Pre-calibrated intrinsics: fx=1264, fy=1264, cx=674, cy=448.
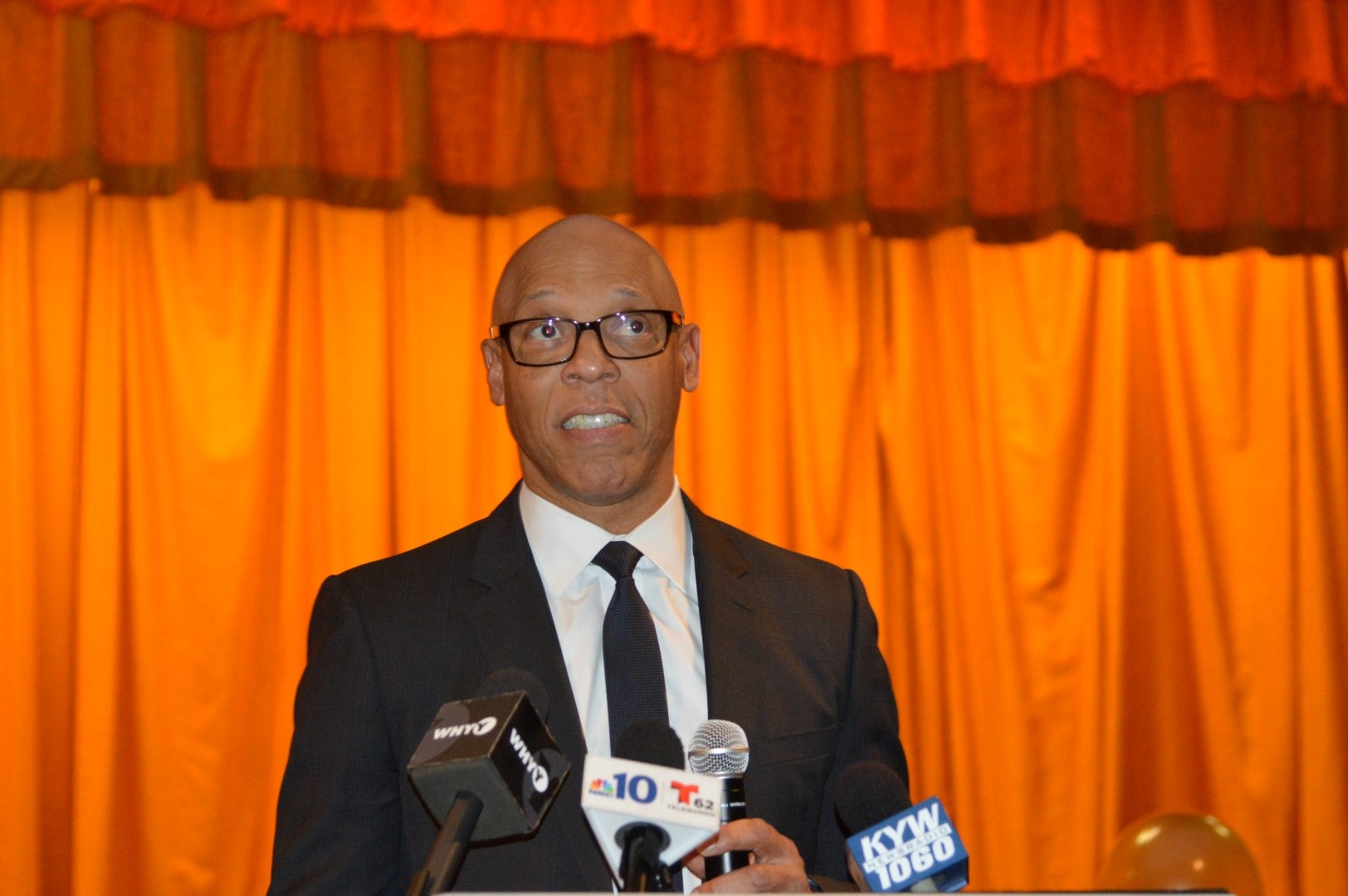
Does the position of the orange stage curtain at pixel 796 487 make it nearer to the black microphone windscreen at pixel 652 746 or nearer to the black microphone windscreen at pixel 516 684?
the black microphone windscreen at pixel 516 684

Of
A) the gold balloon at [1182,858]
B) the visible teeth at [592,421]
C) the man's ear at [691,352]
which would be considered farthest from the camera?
the gold balloon at [1182,858]

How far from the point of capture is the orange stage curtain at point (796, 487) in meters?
3.16

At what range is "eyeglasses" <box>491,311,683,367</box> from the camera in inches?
77.8

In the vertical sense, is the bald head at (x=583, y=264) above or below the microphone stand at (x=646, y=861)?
above

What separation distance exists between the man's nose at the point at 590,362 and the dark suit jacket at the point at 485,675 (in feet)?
0.88

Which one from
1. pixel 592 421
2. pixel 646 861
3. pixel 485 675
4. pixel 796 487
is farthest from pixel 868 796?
pixel 796 487

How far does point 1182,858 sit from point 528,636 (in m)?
1.72

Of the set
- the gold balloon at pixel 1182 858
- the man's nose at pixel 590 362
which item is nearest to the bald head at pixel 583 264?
the man's nose at pixel 590 362

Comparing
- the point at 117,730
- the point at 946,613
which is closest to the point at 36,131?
the point at 117,730

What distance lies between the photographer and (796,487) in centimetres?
361

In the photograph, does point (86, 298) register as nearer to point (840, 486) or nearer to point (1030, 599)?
point (840, 486)

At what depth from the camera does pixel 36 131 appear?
3166 mm

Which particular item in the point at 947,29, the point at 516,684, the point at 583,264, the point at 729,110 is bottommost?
the point at 516,684

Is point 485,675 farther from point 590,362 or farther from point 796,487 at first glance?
point 796,487
